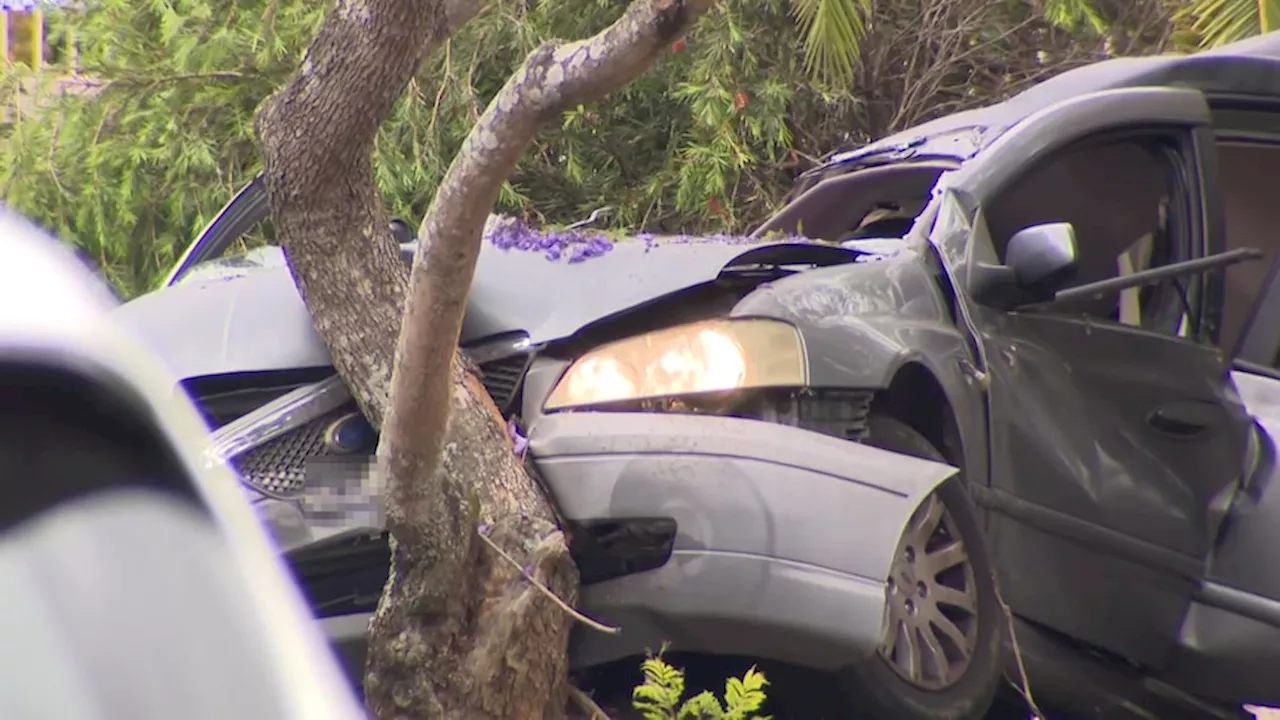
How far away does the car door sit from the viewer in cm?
369

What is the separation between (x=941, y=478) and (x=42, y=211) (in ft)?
25.6

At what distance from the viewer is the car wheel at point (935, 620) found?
10.3 feet

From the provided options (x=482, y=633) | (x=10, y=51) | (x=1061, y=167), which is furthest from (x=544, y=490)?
(x=10, y=51)

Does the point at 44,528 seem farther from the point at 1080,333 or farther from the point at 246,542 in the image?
the point at 1080,333

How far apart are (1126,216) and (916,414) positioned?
3.75 feet

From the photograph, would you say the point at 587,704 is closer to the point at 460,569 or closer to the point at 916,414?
the point at 460,569

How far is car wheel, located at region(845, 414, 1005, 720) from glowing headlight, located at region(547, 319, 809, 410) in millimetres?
320

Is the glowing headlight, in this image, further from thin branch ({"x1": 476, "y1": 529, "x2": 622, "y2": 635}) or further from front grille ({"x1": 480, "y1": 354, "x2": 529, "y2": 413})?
thin branch ({"x1": 476, "y1": 529, "x2": 622, "y2": 635})

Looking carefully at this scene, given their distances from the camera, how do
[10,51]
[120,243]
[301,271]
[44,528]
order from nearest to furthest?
[44,528]
[301,271]
[120,243]
[10,51]

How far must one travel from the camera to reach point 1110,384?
396cm

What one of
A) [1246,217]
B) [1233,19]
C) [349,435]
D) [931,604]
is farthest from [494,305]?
[1233,19]

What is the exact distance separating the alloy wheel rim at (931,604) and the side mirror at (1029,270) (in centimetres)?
64

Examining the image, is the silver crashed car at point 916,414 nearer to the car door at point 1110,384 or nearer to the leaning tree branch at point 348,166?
the car door at point 1110,384

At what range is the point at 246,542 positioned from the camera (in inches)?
46.9
